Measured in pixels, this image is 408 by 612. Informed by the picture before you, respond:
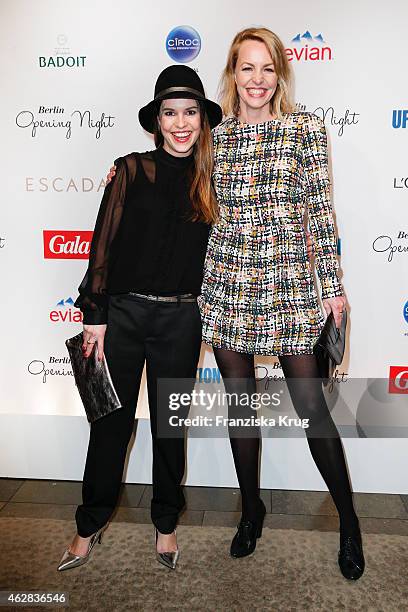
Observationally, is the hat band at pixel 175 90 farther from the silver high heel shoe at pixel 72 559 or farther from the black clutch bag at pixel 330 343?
the silver high heel shoe at pixel 72 559

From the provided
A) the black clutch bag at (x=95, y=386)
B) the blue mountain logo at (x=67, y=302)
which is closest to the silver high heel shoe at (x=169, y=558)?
the black clutch bag at (x=95, y=386)

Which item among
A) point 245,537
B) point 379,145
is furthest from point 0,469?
point 379,145

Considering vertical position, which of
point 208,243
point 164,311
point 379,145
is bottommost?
point 164,311

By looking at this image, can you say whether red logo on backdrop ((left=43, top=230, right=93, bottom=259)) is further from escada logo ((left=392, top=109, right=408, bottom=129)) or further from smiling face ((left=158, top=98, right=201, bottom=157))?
escada logo ((left=392, top=109, right=408, bottom=129))

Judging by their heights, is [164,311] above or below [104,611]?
above

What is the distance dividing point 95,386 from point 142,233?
556 millimetres

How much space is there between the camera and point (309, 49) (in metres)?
2.46

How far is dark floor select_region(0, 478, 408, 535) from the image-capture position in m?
2.57

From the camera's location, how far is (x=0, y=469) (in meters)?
2.97

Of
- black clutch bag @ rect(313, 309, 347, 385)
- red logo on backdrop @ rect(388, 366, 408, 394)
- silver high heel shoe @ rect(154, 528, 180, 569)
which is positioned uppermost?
black clutch bag @ rect(313, 309, 347, 385)

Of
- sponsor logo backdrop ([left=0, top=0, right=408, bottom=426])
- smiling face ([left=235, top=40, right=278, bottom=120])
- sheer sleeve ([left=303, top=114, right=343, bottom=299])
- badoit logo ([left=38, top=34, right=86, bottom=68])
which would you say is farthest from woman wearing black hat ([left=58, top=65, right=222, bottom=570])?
badoit logo ([left=38, top=34, right=86, bottom=68])

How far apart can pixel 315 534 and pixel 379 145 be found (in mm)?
1600

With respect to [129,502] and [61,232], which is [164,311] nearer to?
[61,232]

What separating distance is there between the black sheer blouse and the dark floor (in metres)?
1.04
